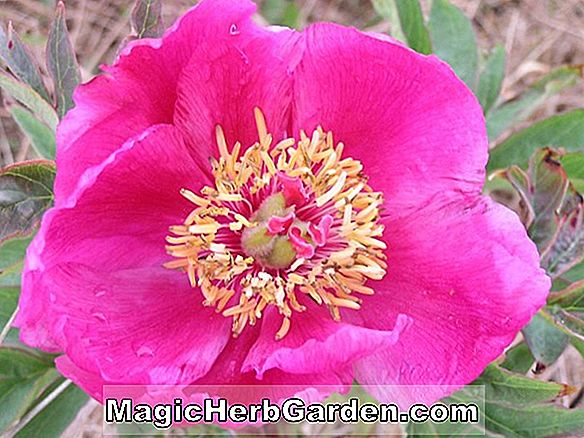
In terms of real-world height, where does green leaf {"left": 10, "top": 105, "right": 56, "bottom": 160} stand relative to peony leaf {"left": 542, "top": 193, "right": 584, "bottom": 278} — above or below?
above

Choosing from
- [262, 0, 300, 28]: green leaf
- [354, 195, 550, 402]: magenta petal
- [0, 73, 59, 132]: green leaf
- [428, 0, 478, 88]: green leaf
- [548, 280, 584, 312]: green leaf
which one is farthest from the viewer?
[262, 0, 300, 28]: green leaf

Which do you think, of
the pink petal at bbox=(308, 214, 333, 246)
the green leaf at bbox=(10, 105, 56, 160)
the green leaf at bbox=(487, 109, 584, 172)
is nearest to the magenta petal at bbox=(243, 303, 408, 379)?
the pink petal at bbox=(308, 214, 333, 246)

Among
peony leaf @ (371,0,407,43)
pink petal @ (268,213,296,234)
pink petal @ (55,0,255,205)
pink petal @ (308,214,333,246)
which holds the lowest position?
pink petal @ (308,214,333,246)

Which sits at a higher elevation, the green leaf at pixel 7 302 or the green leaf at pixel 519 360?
the green leaf at pixel 7 302

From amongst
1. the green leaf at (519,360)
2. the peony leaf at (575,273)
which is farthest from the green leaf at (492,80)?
the green leaf at (519,360)

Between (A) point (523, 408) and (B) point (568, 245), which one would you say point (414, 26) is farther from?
(A) point (523, 408)

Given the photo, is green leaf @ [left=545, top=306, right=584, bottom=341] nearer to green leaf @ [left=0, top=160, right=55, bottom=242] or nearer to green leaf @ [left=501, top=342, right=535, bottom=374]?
green leaf @ [left=501, top=342, right=535, bottom=374]

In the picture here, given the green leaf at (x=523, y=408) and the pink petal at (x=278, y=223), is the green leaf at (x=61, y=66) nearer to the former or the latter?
the pink petal at (x=278, y=223)
